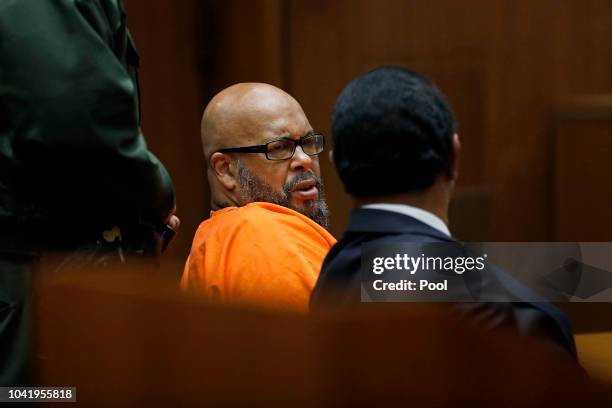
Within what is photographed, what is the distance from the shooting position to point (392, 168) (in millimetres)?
1205

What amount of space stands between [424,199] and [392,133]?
0.31ft

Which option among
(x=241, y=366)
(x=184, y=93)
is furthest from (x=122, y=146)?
(x=184, y=93)

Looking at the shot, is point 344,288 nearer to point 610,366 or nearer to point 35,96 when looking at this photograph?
point 610,366

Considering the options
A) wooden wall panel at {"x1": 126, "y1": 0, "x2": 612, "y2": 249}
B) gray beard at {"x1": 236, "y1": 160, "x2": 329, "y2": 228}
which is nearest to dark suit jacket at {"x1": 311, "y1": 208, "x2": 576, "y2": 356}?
gray beard at {"x1": 236, "y1": 160, "x2": 329, "y2": 228}

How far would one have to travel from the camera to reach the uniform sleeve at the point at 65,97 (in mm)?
1501

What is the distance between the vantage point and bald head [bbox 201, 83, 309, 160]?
1863 mm

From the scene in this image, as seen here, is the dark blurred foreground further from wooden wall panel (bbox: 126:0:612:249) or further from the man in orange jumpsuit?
wooden wall panel (bbox: 126:0:612:249)

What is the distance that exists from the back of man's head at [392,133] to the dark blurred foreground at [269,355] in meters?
0.27

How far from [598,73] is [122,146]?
1.79m

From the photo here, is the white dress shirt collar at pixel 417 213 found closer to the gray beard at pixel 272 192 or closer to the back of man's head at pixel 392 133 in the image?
the back of man's head at pixel 392 133

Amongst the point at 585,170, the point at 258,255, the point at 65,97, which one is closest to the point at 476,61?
the point at 585,170

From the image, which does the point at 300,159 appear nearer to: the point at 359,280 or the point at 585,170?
the point at 359,280

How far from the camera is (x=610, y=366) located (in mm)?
971

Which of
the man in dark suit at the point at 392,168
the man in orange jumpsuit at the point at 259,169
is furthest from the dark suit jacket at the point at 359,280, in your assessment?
the man in orange jumpsuit at the point at 259,169
